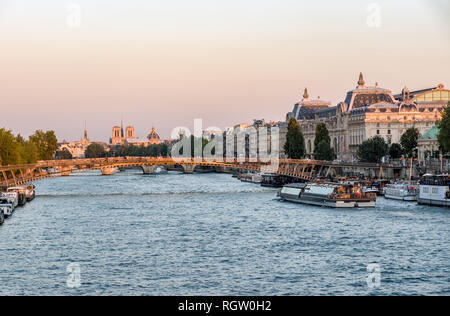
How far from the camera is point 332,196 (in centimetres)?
6100

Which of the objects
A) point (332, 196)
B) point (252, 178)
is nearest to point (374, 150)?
point (252, 178)

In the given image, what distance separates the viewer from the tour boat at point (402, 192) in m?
63.6

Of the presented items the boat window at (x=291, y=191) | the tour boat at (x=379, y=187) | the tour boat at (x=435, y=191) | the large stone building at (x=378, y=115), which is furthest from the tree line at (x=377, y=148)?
the tour boat at (x=435, y=191)

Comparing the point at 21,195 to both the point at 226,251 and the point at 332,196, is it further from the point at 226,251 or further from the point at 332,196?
the point at 226,251

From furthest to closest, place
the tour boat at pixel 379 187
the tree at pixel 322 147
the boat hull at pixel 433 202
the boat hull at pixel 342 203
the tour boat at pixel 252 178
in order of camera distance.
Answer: the tour boat at pixel 252 178 → the tree at pixel 322 147 → the tour boat at pixel 379 187 → the boat hull at pixel 342 203 → the boat hull at pixel 433 202

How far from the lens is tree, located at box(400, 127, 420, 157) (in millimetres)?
93625

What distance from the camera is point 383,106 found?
346ft

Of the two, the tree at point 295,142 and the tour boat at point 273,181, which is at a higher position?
the tree at point 295,142

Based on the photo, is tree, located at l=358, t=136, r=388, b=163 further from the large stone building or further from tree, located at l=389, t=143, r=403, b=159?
the large stone building

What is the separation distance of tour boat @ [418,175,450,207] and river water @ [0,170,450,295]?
53.3 inches

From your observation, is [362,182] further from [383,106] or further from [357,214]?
[383,106]

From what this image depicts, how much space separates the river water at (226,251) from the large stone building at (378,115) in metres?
46.3

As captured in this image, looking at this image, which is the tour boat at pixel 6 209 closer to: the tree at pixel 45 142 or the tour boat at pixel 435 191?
the tour boat at pixel 435 191
